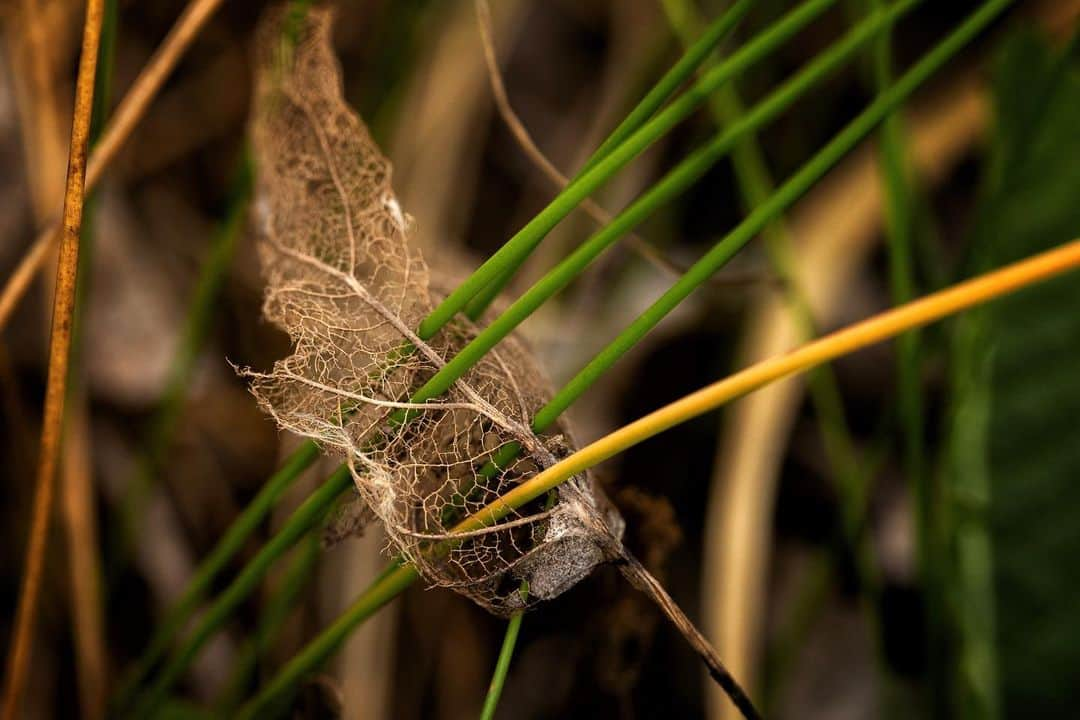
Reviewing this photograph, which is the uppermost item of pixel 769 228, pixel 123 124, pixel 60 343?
pixel 123 124

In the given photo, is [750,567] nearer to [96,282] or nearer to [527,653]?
[527,653]

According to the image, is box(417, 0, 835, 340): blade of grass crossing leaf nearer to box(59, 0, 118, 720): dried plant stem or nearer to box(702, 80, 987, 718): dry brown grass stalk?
box(702, 80, 987, 718): dry brown grass stalk

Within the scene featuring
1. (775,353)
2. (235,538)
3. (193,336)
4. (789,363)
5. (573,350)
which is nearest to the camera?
(789,363)

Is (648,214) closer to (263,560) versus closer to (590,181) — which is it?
(590,181)

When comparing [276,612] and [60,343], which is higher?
[60,343]

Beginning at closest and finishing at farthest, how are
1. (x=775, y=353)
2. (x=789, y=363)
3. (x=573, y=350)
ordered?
(x=789, y=363) → (x=775, y=353) → (x=573, y=350)

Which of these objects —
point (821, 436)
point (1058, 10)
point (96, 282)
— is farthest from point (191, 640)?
point (1058, 10)

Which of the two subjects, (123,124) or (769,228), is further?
(769,228)

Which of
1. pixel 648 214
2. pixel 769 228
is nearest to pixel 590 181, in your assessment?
pixel 648 214
